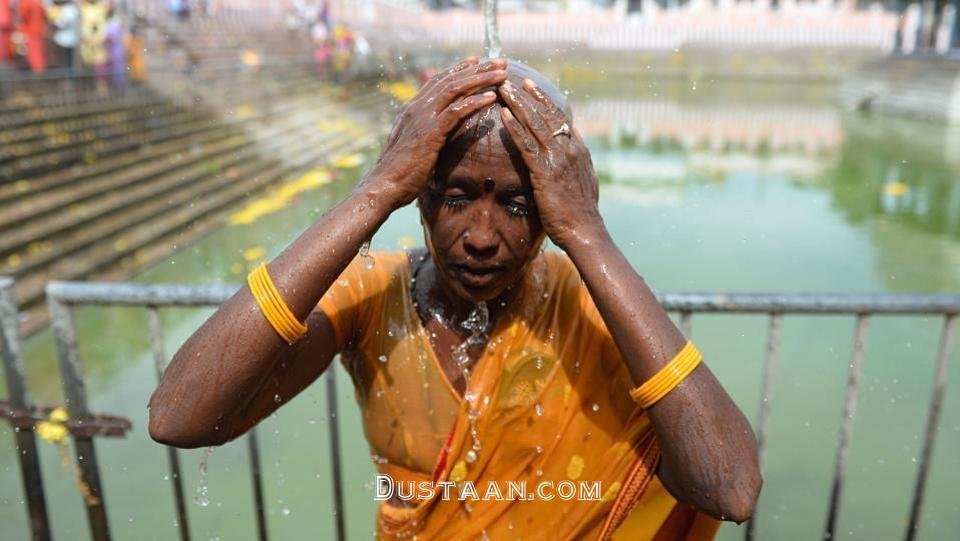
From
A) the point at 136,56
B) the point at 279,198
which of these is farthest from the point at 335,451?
the point at 136,56

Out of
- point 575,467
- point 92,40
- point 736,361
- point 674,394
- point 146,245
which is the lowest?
point 736,361

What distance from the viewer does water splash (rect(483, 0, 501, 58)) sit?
1.98 m

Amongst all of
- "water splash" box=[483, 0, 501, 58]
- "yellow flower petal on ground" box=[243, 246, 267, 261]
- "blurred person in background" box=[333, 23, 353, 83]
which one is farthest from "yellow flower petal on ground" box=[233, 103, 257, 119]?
"water splash" box=[483, 0, 501, 58]

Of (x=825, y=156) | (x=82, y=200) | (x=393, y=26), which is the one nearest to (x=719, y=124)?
(x=825, y=156)

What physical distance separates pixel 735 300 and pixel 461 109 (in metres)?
1.20

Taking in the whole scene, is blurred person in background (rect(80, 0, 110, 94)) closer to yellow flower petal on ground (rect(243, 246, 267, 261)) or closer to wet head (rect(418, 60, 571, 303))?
yellow flower petal on ground (rect(243, 246, 267, 261))

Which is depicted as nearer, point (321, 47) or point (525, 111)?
point (525, 111)

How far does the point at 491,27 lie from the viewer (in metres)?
2.17

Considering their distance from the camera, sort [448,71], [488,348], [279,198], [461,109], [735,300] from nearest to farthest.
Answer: [461,109], [448,71], [488,348], [735,300], [279,198]

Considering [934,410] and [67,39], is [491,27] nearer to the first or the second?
[934,410]

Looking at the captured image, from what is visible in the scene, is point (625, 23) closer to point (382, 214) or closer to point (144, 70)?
point (144, 70)

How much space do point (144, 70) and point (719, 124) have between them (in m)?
12.9

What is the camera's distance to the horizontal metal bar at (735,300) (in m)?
2.13

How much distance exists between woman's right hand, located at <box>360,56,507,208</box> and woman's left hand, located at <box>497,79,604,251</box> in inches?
1.9
